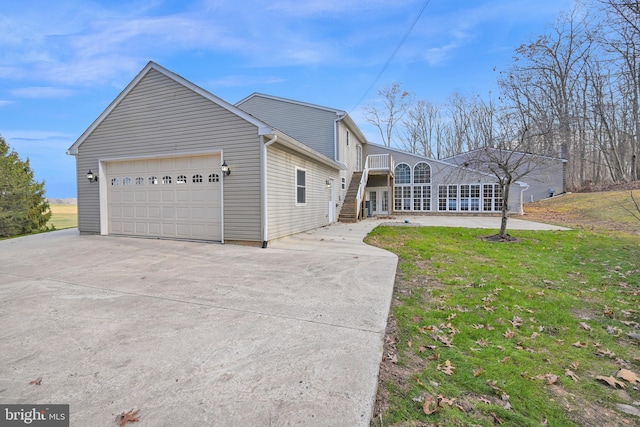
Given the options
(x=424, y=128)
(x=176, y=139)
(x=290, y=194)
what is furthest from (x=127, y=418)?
(x=424, y=128)

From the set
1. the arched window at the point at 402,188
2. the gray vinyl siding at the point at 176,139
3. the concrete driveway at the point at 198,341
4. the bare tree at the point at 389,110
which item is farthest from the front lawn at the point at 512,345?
the bare tree at the point at 389,110

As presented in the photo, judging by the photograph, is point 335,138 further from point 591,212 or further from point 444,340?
point 591,212

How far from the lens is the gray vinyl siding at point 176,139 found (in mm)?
7992

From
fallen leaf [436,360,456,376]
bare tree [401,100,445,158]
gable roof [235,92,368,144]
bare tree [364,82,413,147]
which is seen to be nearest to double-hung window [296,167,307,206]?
gable roof [235,92,368,144]

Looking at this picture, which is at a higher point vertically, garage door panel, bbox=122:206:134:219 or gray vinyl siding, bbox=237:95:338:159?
gray vinyl siding, bbox=237:95:338:159

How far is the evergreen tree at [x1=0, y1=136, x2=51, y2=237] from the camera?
41.2 ft

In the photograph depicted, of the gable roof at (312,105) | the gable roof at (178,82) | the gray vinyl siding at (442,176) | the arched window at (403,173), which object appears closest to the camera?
the gable roof at (178,82)

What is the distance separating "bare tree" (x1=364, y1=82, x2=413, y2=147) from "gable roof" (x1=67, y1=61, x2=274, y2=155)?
2639cm

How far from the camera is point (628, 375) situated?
93.7 inches

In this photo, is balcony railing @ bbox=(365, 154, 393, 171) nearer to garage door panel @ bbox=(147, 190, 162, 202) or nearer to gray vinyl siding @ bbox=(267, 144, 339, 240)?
A: gray vinyl siding @ bbox=(267, 144, 339, 240)

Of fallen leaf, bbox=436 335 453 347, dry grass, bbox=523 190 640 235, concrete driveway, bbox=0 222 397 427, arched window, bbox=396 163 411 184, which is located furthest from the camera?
arched window, bbox=396 163 411 184

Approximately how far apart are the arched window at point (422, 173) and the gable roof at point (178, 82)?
1654 cm

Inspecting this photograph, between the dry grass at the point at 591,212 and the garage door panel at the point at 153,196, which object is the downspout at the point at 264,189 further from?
the dry grass at the point at 591,212

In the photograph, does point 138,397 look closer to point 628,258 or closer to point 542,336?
point 542,336
